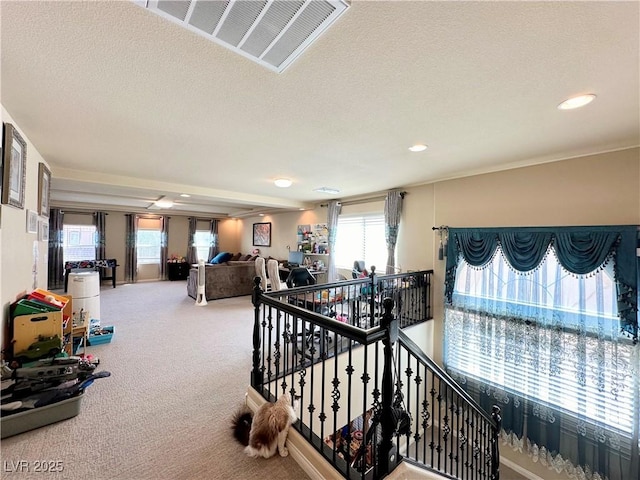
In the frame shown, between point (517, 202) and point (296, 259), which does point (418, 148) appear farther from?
point (296, 259)

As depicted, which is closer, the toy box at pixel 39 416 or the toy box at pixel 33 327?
the toy box at pixel 39 416

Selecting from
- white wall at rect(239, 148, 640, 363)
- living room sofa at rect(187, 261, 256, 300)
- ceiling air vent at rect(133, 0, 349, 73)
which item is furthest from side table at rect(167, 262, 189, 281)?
ceiling air vent at rect(133, 0, 349, 73)

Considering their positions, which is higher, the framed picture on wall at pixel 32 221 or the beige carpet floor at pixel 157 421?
the framed picture on wall at pixel 32 221

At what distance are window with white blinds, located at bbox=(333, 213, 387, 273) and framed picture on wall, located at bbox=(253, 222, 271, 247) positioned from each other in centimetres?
331

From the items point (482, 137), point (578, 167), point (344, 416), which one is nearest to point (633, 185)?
point (578, 167)

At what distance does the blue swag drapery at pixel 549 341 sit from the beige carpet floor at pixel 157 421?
311 centimetres

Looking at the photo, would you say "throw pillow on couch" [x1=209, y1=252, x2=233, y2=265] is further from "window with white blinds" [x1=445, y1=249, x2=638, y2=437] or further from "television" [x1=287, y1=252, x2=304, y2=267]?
"window with white blinds" [x1=445, y1=249, x2=638, y2=437]

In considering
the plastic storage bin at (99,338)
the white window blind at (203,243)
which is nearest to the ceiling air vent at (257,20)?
the plastic storage bin at (99,338)

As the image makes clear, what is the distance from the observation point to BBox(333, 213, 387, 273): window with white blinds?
5266 mm

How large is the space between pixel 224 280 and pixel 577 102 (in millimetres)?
6552

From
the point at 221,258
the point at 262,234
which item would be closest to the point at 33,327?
the point at 221,258

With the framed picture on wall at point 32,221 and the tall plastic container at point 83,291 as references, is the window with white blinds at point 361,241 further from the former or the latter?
the framed picture on wall at point 32,221

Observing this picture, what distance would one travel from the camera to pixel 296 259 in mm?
6859

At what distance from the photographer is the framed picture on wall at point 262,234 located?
28.2 feet
